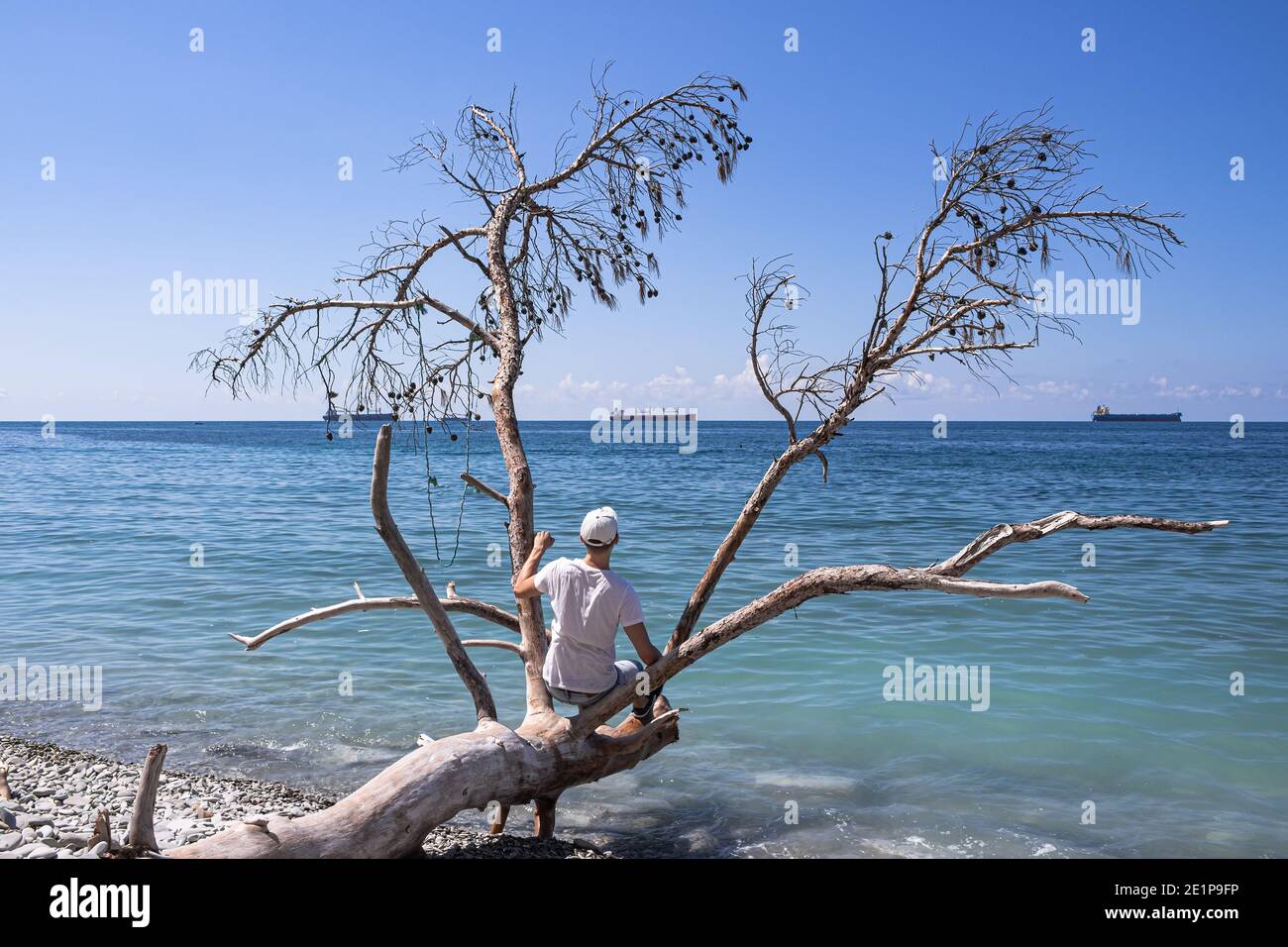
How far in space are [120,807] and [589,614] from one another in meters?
3.64

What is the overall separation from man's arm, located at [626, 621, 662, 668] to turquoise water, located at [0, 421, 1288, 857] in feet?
5.51

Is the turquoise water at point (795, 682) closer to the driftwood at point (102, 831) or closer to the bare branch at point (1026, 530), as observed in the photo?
the bare branch at point (1026, 530)

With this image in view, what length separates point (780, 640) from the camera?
12.4m

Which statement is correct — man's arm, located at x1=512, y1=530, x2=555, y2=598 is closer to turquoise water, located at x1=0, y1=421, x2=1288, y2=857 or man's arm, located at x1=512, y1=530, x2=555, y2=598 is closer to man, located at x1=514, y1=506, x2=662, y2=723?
man, located at x1=514, y1=506, x2=662, y2=723

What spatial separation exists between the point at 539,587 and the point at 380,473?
1.29m

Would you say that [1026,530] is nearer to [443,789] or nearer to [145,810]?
[443,789]

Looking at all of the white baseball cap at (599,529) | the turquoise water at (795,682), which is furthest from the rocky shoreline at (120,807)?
the white baseball cap at (599,529)

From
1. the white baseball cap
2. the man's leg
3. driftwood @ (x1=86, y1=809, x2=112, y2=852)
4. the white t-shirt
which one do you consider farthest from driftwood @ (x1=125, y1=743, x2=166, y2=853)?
the man's leg

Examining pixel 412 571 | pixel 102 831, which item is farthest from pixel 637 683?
pixel 102 831

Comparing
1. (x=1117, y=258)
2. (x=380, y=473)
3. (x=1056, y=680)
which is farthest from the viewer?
(x=1056, y=680)

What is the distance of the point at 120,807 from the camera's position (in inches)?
250

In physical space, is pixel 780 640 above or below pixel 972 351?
below

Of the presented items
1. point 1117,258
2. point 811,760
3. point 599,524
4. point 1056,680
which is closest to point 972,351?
point 1117,258
